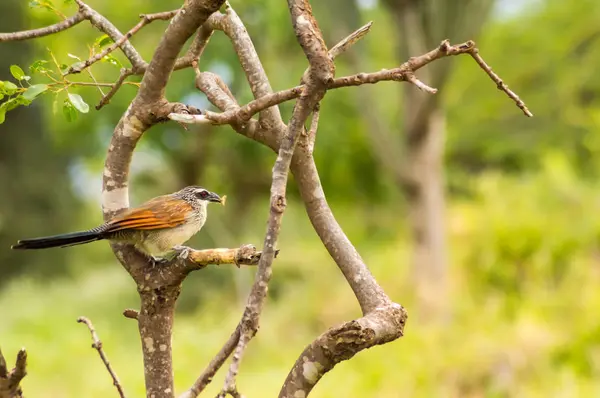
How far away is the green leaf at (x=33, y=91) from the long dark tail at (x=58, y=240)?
299mm

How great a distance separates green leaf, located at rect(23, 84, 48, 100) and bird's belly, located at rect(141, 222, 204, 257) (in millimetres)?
435

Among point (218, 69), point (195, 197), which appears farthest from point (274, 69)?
point (195, 197)

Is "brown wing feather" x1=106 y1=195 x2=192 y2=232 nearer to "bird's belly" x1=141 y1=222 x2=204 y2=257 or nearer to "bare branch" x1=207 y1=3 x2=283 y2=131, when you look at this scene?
"bird's belly" x1=141 y1=222 x2=204 y2=257

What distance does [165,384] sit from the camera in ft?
5.35

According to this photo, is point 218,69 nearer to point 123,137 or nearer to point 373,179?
point 373,179

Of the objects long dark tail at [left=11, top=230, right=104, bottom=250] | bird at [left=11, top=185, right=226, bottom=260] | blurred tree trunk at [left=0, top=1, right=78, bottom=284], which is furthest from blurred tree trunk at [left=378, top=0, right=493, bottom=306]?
blurred tree trunk at [left=0, top=1, right=78, bottom=284]

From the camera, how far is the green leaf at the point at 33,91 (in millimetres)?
1406

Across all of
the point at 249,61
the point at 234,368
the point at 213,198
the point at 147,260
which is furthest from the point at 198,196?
the point at 234,368

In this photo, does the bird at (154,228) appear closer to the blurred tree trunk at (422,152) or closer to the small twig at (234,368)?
the small twig at (234,368)

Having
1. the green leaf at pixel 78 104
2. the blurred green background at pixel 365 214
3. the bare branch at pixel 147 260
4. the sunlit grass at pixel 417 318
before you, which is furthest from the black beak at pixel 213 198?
the sunlit grass at pixel 417 318

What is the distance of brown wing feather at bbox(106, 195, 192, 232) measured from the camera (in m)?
1.71

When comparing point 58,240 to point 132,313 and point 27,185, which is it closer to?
point 132,313

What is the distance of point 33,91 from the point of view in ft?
4.65

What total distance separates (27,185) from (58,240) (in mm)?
9039
